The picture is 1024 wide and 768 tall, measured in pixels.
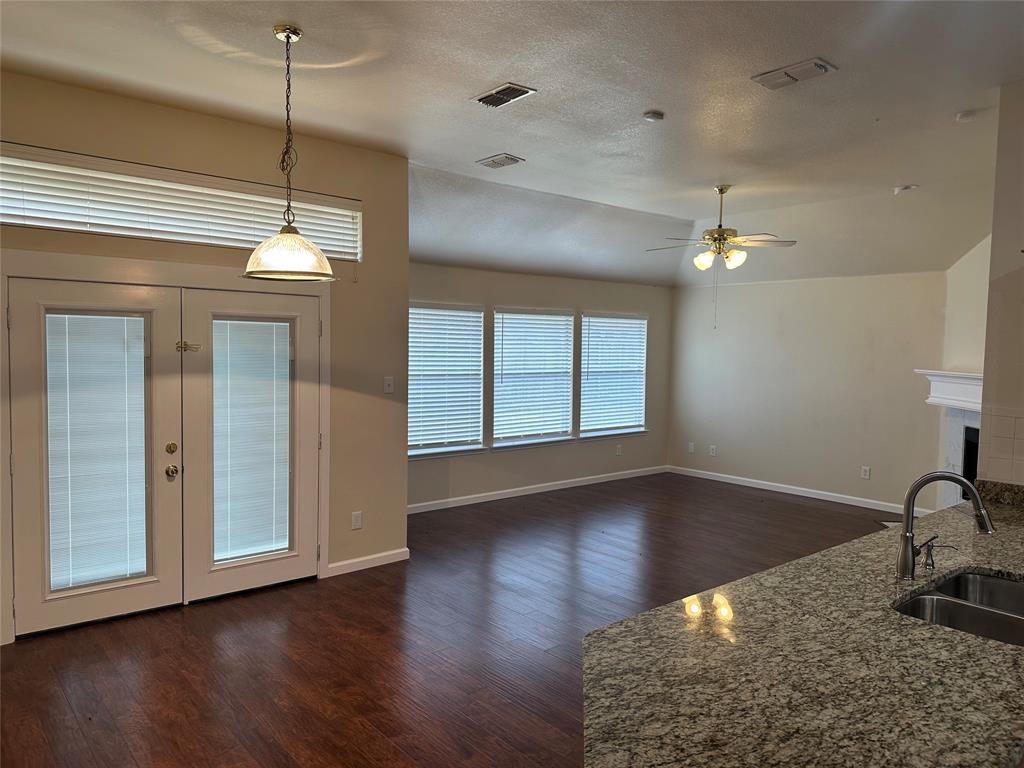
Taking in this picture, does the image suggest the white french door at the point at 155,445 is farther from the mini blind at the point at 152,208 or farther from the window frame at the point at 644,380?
the window frame at the point at 644,380

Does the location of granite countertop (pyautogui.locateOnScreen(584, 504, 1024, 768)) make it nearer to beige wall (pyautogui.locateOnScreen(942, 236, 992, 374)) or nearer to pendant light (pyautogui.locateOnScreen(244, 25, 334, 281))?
pendant light (pyautogui.locateOnScreen(244, 25, 334, 281))

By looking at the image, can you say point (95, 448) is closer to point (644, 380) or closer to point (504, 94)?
point (504, 94)

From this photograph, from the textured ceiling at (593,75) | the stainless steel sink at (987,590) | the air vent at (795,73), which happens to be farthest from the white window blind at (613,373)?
the stainless steel sink at (987,590)

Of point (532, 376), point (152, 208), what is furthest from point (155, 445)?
point (532, 376)

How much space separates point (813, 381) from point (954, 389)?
1.72m

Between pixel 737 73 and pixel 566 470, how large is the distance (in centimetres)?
558

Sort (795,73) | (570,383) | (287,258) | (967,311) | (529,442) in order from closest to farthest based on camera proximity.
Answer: (287,258)
(795,73)
(967,311)
(529,442)
(570,383)

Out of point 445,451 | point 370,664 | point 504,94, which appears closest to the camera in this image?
point 370,664

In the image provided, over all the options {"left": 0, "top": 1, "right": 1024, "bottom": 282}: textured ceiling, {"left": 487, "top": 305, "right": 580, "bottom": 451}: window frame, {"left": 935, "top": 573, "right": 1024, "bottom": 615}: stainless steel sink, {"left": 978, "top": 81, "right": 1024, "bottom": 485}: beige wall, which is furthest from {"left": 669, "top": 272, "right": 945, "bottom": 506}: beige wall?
{"left": 935, "top": 573, "right": 1024, "bottom": 615}: stainless steel sink

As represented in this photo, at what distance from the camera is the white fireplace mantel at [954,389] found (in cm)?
605

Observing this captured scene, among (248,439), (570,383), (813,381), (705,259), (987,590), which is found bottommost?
(987,590)

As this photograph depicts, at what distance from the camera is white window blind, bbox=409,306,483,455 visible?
699 cm

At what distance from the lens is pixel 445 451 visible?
23.5ft

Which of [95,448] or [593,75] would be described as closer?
[593,75]
